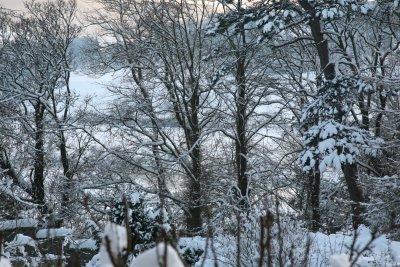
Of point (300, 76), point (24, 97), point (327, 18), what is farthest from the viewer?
point (24, 97)

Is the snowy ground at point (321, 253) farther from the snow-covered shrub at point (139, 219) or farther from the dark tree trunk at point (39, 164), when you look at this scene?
the dark tree trunk at point (39, 164)

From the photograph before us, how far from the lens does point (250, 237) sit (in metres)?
8.02

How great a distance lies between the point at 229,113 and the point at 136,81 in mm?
4143

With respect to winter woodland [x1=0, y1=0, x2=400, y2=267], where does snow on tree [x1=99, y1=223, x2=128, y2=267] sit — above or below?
below

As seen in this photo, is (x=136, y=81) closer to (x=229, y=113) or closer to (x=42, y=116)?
(x=229, y=113)

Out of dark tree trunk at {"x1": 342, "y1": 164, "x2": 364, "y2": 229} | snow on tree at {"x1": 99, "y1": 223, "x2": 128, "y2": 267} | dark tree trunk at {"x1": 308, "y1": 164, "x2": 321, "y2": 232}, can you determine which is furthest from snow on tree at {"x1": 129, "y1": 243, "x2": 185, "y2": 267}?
dark tree trunk at {"x1": 308, "y1": 164, "x2": 321, "y2": 232}

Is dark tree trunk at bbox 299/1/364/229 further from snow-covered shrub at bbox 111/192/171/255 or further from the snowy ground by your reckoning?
snow-covered shrub at bbox 111/192/171/255

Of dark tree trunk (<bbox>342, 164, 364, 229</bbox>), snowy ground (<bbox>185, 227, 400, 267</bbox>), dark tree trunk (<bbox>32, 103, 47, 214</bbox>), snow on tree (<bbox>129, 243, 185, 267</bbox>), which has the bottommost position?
snowy ground (<bbox>185, 227, 400, 267</bbox>)

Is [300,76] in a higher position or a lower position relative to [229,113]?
higher

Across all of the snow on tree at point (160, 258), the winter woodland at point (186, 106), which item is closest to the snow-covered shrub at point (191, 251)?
the winter woodland at point (186, 106)

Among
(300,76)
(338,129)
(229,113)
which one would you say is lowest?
(338,129)

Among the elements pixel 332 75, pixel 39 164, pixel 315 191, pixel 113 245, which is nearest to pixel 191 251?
pixel 332 75

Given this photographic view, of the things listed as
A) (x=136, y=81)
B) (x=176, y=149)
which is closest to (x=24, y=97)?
(x=136, y=81)

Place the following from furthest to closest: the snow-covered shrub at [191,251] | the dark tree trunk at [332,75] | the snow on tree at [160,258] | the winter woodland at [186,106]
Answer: the winter woodland at [186,106] < the dark tree trunk at [332,75] < the snow-covered shrub at [191,251] < the snow on tree at [160,258]
